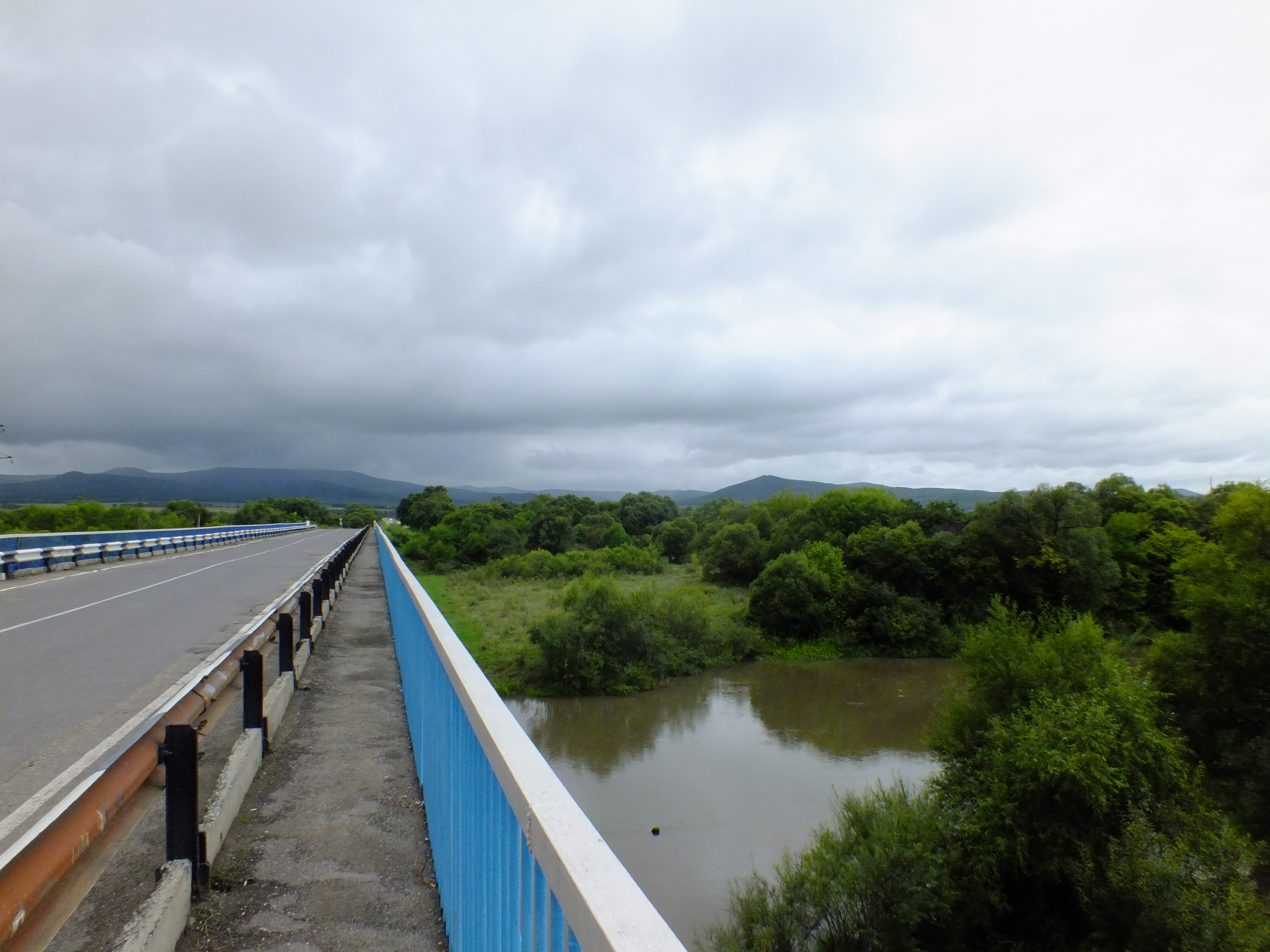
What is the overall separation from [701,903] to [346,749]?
16387mm

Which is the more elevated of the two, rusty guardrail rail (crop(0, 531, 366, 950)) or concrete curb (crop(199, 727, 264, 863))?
rusty guardrail rail (crop(0, 531, 366, 950))

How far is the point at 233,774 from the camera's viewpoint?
419 centimetres

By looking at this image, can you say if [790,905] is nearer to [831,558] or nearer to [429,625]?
[429,625]

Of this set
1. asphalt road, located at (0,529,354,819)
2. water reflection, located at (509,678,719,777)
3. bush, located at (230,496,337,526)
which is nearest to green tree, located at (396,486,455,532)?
bush, located at (230,496,337,526)

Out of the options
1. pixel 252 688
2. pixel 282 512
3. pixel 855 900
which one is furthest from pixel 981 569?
pixel 282 512

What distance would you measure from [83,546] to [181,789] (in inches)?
930

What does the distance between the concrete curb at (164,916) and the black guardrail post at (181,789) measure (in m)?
0.07

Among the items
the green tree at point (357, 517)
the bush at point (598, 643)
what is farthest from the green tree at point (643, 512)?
the bush at point (598, 643)

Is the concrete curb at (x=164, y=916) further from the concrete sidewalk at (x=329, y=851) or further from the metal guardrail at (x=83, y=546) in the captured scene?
the metal guardrail at (x=83, y=546)

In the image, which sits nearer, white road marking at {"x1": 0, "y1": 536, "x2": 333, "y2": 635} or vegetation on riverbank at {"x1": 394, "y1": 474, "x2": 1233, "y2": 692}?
white road marking at {"x1": 0, "y1": 536, "x2": 333, "y2": 635}

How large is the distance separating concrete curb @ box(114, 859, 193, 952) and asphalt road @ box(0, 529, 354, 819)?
6.17 feet

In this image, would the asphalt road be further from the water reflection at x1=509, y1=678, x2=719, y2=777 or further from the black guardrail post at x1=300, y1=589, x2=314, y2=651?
the water reflection at x1=509, y1=678, x2=719, y2=777

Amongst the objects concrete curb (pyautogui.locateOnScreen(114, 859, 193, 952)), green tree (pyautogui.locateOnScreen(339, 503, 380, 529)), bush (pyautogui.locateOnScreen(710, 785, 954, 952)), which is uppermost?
concrete curb (pyautogui.locateOnScreen(114, 859, 193, 952))

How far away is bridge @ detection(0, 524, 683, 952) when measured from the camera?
1.67m
